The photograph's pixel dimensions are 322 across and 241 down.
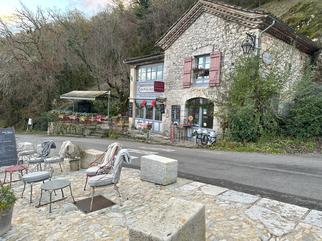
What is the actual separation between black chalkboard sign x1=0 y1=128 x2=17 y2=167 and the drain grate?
3.35 metres

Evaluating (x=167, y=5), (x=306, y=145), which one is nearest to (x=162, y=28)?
(x=167, y=5)

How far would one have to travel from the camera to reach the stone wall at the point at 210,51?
1169 centimetres

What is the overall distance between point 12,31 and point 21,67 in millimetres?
4180

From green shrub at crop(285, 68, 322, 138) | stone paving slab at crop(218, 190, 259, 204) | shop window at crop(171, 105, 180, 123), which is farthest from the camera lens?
shop window at crop(171, 105, 180, 123)

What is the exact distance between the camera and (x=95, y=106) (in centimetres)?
2308

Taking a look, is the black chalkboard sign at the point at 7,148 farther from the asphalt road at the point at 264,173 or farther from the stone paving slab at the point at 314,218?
the stone paving slab at the point at 314,218

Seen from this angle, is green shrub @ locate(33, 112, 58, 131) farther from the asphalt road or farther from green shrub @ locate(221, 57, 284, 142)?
green shrub @ locate(221, 57, 284, 142)

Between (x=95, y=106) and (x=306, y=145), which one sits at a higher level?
(x=95, y=106)

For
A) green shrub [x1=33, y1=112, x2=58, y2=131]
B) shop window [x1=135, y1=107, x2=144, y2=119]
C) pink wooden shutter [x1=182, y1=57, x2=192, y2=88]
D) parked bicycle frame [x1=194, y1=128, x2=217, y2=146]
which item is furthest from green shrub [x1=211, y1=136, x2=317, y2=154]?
green shrub [x1=33, y1=112, x2=58, y2=131]

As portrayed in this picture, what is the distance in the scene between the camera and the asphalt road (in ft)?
15.9

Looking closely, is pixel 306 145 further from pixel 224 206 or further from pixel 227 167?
pixel 224 206

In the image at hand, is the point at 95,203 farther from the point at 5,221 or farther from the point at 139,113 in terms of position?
the point at 139,113

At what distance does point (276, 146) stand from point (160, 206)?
340 inches

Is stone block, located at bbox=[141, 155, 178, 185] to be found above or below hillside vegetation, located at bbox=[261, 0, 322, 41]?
below
